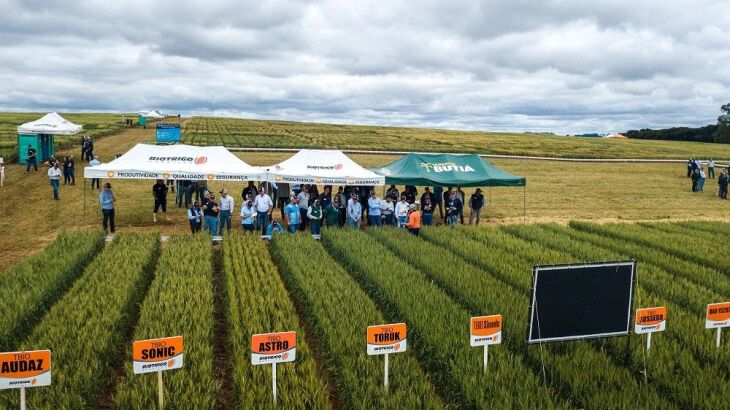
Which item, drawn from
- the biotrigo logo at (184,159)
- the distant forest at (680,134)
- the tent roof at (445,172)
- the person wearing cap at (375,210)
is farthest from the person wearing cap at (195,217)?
the distant forest at (680,134)

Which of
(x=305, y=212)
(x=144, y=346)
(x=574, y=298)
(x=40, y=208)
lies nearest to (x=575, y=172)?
(x=305, y=212)

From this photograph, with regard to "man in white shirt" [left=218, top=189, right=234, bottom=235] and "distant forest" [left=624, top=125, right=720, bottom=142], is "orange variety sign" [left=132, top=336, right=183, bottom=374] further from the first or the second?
"distant forest" [left=624, top=125, right=720, bottom=142]

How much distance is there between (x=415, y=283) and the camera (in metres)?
11.5

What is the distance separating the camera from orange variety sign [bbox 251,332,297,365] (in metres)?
6.64

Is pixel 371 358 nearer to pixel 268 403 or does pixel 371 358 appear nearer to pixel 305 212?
pixel 268 403

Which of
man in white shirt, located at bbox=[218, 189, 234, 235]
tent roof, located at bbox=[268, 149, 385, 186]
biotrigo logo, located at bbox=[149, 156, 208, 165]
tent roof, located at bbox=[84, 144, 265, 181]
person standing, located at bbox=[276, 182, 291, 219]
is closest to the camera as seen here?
man in white shirt, located at bbox=[218, 189, 234, 235]

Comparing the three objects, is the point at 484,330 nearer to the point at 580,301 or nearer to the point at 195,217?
the point at 580,301

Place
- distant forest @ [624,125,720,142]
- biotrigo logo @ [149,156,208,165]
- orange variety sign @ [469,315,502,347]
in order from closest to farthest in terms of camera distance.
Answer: orange variety sign @ [469,315,502,347] < biotrigo logo @ [149,156,208,165] < distant forest @ [624,125,720,142]

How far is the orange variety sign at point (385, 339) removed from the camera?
7.00 m

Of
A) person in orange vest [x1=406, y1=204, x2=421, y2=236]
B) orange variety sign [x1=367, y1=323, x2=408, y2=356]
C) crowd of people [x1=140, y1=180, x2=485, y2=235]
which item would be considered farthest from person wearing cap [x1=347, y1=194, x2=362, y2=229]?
orange variety sign [x1=367, y1=323, x2=408, y2=356]

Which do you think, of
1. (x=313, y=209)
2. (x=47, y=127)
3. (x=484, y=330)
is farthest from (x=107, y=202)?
(x=47, y=127)

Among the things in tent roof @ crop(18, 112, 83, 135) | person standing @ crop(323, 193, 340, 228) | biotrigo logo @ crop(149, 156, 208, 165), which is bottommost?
person standing @ crop(323, 193, 340, 228)

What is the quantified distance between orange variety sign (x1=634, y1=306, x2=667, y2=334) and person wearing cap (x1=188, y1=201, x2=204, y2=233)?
12991 millimetres

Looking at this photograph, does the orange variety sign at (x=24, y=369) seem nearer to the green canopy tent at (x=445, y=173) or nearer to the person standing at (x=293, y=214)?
the person standing at (x=293, y=214)
